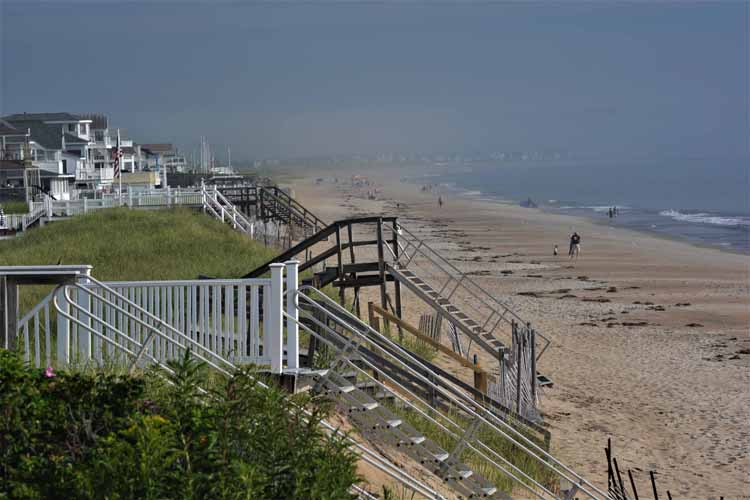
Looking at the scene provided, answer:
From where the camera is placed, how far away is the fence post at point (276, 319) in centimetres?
1076

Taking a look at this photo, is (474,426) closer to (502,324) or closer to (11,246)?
(502,324)

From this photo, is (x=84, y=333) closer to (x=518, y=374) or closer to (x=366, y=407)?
(x=366, y=407)

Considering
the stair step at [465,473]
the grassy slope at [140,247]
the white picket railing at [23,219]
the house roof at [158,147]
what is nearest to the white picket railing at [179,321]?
the stair step at [465,473]

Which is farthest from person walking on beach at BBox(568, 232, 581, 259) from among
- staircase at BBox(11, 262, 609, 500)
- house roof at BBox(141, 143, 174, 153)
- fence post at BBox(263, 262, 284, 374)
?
house roof at BBox(141, 143, 174, 153)

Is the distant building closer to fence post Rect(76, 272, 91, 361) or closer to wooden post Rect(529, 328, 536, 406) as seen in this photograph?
wooden post Rect(529, 328, 536, 406)

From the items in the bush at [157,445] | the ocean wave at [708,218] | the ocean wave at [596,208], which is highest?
the bush at [157,445]

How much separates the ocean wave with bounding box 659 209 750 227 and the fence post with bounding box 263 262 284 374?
2513 inches

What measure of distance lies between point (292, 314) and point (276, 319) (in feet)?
0.61

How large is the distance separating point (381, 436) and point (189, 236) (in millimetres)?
18729

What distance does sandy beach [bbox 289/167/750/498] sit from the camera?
16.3m

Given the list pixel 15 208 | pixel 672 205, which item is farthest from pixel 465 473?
pixel 672 205

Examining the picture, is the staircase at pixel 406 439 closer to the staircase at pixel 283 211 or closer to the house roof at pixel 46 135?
the staircase at pixel 283 211

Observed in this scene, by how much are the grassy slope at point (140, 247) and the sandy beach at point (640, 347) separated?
586 cm

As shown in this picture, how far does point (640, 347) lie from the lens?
83.8 ft
